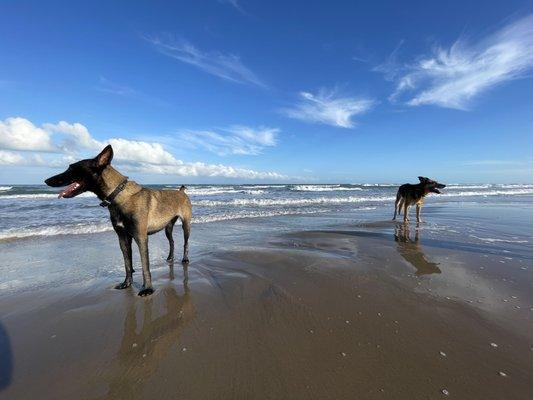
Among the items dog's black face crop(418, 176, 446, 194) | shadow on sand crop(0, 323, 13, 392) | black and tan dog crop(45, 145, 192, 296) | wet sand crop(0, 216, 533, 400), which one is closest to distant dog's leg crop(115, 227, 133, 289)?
black and tan dog crop(45, 145, 192, 296)

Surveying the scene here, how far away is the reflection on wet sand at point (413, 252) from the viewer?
607cm

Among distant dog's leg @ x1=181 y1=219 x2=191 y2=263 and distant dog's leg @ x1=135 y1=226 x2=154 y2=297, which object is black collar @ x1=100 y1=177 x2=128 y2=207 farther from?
distant dog's leg @ x1=181 y1=219 x2=191 y2=263

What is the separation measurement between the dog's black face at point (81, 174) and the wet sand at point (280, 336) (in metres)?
1.67

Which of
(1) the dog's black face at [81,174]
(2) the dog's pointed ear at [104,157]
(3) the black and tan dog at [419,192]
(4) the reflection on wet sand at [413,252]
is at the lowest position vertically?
(4) the reflection on wet sand at [413,252]

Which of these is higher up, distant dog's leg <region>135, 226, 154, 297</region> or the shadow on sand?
distant dog's leg <region>135, 226, 154, 297</region>

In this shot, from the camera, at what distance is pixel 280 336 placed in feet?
11.0

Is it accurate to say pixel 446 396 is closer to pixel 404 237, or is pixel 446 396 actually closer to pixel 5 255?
pixel 404 237

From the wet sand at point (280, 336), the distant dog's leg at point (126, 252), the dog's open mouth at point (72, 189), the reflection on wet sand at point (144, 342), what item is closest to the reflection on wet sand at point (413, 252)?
the wet sand at point (280, 336)

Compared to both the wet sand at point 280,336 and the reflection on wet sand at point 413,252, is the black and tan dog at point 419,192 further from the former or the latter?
the wet sand at point 280,336

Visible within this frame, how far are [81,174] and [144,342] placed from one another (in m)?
2.45

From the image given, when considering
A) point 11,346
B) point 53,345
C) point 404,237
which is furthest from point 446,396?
point 404,237

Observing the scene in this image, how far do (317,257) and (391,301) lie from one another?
8.82 feet

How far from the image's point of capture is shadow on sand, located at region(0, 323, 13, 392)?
2.67 metres

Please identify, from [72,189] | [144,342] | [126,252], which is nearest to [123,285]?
[126,252]
